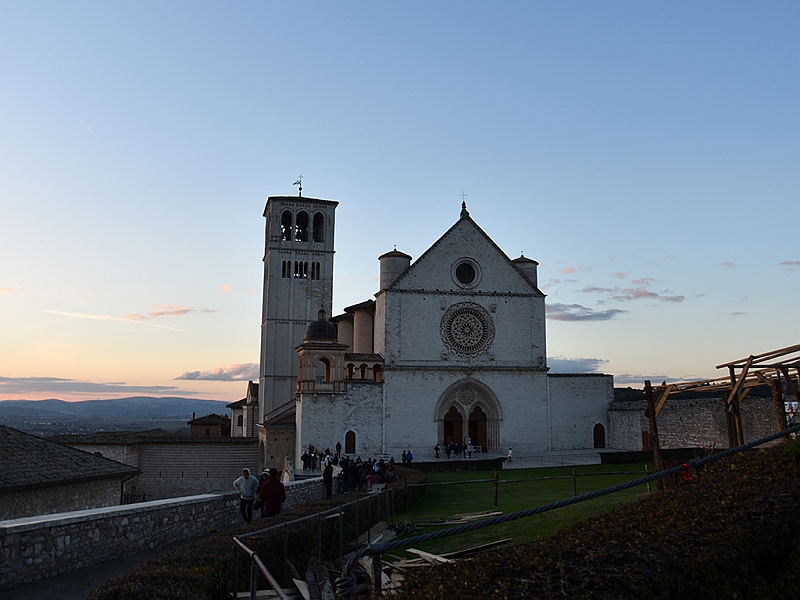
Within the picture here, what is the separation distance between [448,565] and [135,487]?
45003 millimetres

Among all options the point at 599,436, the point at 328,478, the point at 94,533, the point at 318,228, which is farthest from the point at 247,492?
the point at 318,228

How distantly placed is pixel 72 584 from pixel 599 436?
4105 cm

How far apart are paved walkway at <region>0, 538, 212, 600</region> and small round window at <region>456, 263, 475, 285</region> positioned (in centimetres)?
3520

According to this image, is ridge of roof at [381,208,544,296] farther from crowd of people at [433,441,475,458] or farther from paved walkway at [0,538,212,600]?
paved walkway at [0,538,212,600]

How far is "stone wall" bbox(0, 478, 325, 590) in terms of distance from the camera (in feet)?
31.7

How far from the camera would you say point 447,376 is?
4384 cm

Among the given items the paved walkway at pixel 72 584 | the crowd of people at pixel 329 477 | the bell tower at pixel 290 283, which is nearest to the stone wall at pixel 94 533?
the paved walkway at pixel 72 584

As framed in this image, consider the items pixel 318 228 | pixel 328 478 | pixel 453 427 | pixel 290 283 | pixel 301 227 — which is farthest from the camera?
pixel 318 228

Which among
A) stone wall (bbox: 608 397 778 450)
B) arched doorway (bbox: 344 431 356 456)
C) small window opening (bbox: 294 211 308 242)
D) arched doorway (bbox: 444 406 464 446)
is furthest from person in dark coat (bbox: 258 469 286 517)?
small window opening (bbox: 294 211 308 242)

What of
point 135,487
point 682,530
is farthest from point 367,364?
point 682,530

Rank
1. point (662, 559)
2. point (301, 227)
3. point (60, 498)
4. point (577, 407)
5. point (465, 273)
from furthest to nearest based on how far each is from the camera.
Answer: point (301, 227), point (577, 407), point (465, 273), point (60, 498), point (662, 559)

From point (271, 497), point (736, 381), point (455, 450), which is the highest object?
point (736, 381)

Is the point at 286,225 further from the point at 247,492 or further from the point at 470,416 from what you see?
the point at 247,492

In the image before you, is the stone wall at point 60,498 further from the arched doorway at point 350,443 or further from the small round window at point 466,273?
the small round window at point 466,273
